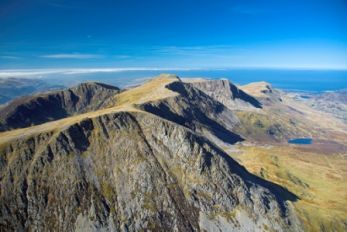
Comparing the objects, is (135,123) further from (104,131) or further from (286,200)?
(286,200)

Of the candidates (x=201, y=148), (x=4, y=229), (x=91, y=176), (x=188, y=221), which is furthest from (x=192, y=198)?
(x=4, y=229)

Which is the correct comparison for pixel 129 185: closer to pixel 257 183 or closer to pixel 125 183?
pixel 125 183

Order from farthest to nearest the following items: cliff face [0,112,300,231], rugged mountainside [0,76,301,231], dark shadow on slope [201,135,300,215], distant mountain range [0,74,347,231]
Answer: dark shadow on slope [201,135,300,215], distant mountain range [0,74,347,231], rugged mountainside [0,76,301,231], cliff face [0,112,300,231]

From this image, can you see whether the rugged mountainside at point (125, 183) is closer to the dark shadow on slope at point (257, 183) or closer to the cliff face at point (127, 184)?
the cliff face at point (127, 184)

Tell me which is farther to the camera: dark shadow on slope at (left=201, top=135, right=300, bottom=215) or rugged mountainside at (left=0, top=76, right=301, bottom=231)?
dark shadow on slope at (left=201, top=135, right=300, bottom=215)

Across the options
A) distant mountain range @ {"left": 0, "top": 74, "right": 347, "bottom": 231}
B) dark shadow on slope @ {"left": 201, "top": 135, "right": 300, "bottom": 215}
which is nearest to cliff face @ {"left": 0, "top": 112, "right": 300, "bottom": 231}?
distant mountain range @ {"left": 0, "top": 74, "right": 347, "bottom": 231}

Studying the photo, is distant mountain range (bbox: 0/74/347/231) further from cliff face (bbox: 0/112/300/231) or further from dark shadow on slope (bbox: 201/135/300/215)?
dark shadow on slope (bbox: 201/135/300/215)

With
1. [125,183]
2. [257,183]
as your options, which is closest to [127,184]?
[125,183]

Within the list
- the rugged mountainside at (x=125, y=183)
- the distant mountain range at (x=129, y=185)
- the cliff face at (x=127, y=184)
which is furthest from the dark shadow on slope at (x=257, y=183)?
the distant mountain range at (x=129, y=185)
